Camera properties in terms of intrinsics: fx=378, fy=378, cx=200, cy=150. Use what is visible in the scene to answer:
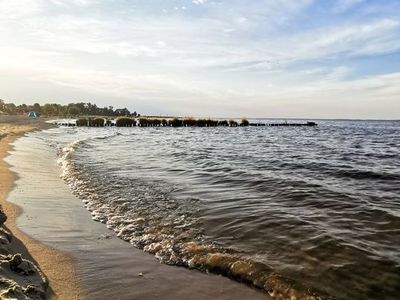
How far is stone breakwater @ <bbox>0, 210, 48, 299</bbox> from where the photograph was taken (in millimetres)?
3445

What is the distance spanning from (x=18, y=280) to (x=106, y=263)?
1773 mm

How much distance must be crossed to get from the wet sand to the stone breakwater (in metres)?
0.65

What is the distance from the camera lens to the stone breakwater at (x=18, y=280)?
11.3 ft

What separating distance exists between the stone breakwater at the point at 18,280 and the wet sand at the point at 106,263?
65cm

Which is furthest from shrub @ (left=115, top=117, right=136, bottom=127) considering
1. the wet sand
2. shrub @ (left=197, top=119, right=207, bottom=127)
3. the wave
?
the wet sand

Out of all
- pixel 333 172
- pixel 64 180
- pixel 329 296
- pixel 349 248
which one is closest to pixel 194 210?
pixel 349 248

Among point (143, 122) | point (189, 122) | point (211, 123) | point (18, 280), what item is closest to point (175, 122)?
point (189, 122)

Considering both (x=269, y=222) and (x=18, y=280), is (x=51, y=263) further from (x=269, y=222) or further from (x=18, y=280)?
(x=269, y=222)

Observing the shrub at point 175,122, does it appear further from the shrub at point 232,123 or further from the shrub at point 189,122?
the shrub at point 232,123

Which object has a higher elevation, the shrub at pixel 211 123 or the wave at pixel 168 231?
the shrub at pixel 211 123

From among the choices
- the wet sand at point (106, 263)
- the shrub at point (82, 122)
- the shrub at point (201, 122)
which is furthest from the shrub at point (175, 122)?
the wet sand at point (106, 263)

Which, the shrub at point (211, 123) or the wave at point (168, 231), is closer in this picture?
the wave at point (168, 231)

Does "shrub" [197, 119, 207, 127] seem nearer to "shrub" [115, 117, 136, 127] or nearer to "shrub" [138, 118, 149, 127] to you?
"shrub" [138, 118, 149, 127]

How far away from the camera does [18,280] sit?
3.93 metres
